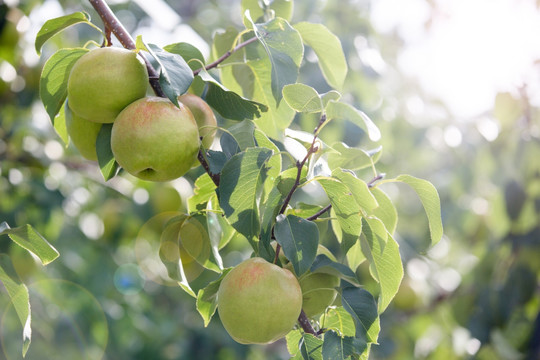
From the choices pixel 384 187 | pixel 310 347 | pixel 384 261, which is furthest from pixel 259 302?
pixel 384 187

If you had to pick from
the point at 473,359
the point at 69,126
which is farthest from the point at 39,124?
the point at 473,359

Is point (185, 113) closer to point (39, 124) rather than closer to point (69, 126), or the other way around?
point (69, 126)

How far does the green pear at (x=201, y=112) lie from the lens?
3.37ft

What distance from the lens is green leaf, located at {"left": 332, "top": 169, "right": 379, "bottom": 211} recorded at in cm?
84

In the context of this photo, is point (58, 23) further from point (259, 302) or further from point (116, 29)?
point (259, 302)

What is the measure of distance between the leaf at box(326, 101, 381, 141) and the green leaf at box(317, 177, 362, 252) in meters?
0.09

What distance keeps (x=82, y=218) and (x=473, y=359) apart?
2144 mm

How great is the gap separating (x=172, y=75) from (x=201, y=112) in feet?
0.67

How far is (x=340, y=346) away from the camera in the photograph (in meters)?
0.89

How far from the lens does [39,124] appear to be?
2.52 m

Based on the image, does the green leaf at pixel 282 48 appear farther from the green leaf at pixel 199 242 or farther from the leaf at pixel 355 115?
the green leaf at pixel 199 242

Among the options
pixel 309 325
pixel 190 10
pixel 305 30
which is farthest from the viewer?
pixel 190 10

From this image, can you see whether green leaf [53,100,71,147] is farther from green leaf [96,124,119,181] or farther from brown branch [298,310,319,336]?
brown branch [298,310,319,336]

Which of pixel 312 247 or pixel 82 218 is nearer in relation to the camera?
pixel 312 247
